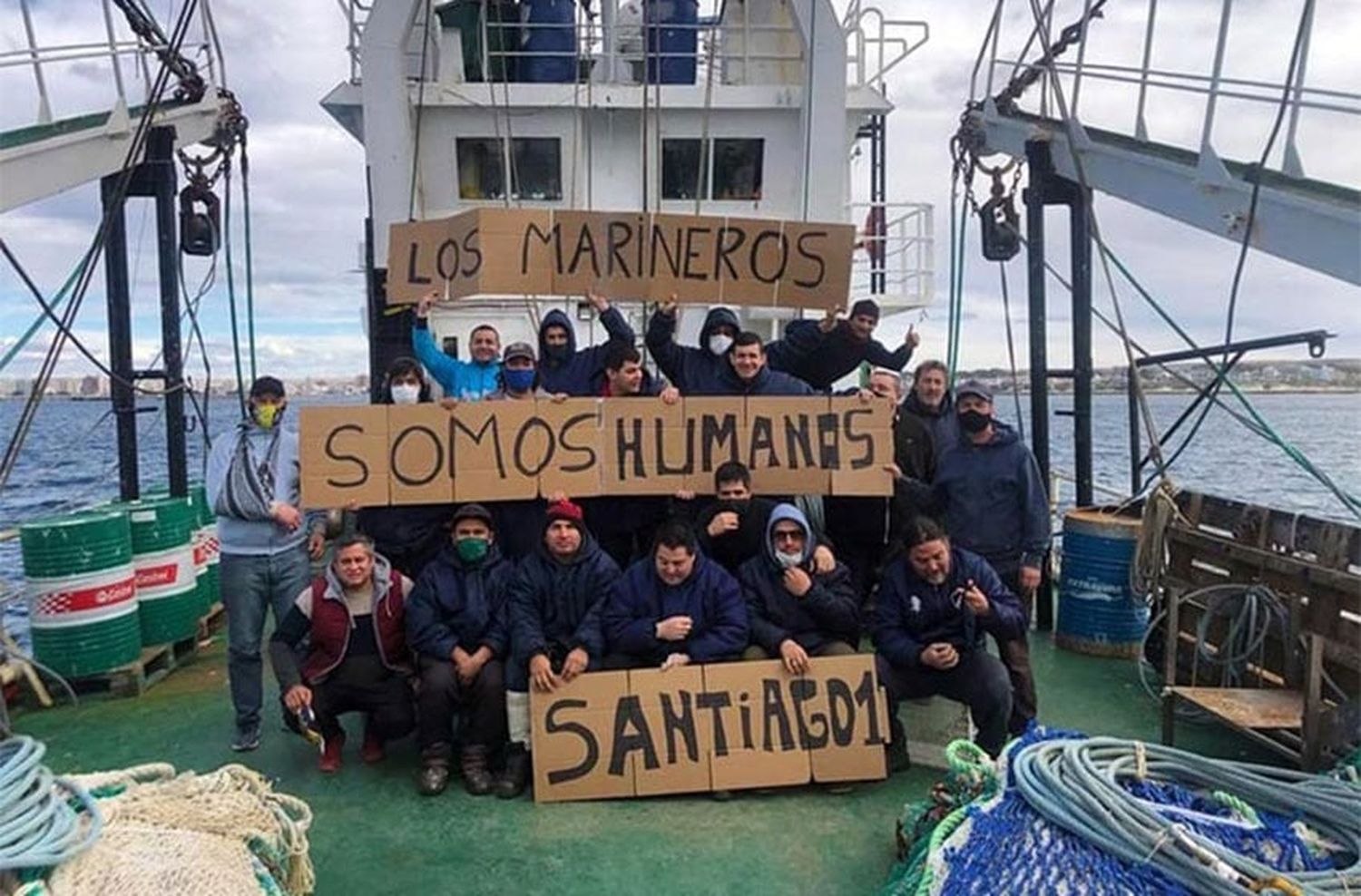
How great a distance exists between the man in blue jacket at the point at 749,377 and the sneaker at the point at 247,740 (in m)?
2.86

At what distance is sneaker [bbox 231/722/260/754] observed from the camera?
4926 millimetres

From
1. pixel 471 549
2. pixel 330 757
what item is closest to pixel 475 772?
pixel 330 757

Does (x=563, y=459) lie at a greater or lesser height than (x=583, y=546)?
greater

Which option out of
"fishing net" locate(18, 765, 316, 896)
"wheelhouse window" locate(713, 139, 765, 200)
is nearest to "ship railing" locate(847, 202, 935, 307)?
"wheelhouse window" locate(713, 139, 765, 200)

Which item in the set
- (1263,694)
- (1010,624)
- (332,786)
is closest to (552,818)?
(332,786)

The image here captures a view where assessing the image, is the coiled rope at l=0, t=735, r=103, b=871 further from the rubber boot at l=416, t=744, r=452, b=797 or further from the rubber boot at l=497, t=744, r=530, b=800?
the rubber boot at l=497, t=744, r=530, b=800

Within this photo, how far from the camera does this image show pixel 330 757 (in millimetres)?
4680

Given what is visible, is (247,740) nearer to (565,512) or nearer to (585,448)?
(565,512)

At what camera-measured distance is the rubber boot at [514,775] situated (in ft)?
14.3

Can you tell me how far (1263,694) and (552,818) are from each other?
3.31 metres

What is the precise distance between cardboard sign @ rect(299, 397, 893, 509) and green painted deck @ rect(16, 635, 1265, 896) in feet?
4.41

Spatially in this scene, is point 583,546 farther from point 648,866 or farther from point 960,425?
point 960,425

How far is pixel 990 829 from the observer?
9.95ft

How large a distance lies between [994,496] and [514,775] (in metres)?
2.83
